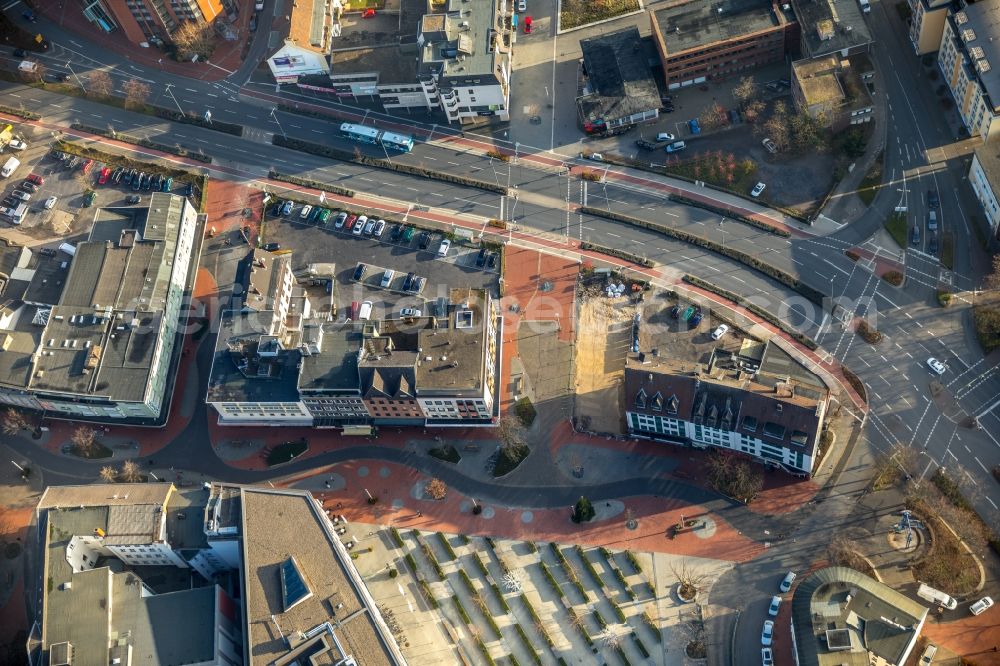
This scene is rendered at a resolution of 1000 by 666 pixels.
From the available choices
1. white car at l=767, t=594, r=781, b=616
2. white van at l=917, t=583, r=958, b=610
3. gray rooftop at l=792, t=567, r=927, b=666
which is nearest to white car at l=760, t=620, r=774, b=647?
white car at l=767, t=594, r=781, b=616

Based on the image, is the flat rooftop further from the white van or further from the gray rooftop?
the white van

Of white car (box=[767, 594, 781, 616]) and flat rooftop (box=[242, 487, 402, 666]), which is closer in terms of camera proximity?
flat rooftop (box=[242, 487, 402, 666])

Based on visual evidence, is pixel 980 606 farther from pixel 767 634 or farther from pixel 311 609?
pixel 311 609

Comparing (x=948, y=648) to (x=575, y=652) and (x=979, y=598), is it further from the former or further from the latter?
(x=575, y=652)

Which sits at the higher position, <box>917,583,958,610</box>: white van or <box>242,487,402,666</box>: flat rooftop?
<box>917,583,958,610</box>: white van

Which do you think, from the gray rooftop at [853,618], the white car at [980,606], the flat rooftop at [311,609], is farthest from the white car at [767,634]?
the flat rooftop at [311,609]
